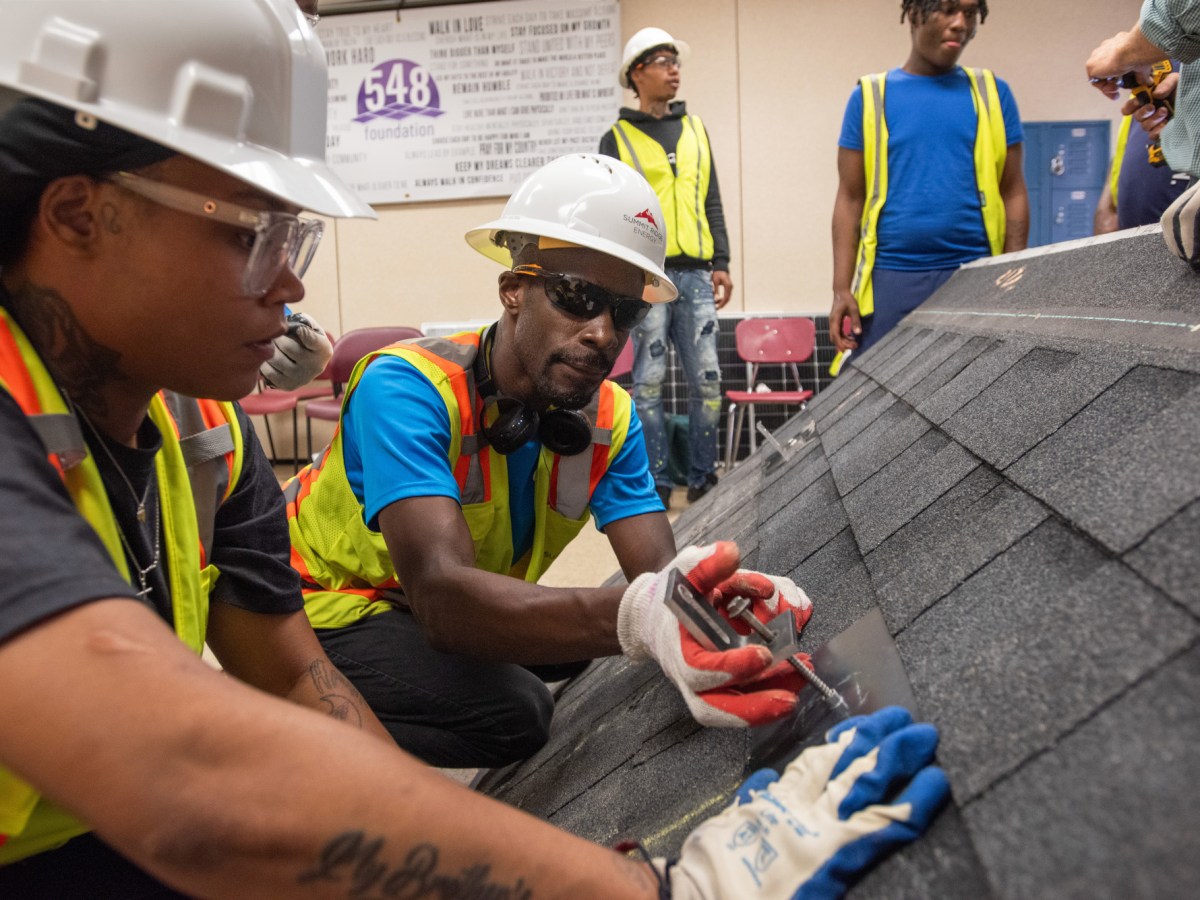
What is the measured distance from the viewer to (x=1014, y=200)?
359cm

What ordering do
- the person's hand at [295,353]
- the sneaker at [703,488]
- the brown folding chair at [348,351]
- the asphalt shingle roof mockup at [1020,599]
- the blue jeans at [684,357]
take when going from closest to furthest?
1. the asphalt shingle roof mockup at [1020,599]
2. the person's hand at [295,353]
3. the blue jeans at [684,357]
4. the sneaker at [703,488]
5. the brown folding chair at [348,351]

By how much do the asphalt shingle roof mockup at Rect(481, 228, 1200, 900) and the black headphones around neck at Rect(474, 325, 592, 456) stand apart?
440mm

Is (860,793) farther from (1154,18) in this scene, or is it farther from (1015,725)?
(1154,18)

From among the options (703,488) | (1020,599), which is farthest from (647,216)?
(703,488)

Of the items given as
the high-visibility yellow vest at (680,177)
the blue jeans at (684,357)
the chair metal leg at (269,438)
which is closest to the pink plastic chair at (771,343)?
the blue jeans at (684,357)

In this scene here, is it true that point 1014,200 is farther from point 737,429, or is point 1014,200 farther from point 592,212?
point 737,429

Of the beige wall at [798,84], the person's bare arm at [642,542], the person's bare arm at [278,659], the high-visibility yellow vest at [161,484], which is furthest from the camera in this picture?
the beige wall at [798,84]

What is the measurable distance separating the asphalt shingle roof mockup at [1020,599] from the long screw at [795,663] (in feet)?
0.31

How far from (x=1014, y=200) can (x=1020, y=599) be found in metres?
3.17

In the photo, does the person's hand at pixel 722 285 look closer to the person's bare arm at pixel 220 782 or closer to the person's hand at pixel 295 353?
the person's hand at pixel 295 353

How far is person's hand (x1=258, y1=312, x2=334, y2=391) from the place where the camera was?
90.7 inches

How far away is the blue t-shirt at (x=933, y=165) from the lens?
134 inches

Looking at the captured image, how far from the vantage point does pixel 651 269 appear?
202cm

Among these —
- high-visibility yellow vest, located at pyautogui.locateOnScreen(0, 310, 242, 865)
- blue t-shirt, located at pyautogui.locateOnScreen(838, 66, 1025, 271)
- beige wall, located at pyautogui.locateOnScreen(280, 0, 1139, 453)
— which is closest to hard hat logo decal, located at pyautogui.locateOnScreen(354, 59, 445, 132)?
beige wall, located at pyautogui.locateOnScreen(280, 0, 1139, 453)
